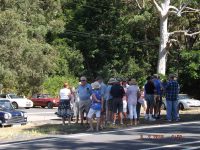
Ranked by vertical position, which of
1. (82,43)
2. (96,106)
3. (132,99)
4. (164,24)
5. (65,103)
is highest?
(164,24)

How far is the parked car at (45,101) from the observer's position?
149ft

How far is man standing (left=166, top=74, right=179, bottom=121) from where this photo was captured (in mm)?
19609

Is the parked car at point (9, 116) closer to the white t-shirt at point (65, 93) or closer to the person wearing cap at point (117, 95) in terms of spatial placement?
the white t-shirt at point (65, 93)

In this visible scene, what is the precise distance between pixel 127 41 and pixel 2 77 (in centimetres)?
1702

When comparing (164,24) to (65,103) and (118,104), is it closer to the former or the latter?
(65,103)

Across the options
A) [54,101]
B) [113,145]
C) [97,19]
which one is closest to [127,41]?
[97,19]

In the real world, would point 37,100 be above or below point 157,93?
above

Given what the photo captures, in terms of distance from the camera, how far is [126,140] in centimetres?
1373

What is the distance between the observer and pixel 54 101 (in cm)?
4531

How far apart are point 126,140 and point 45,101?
33.1 metres

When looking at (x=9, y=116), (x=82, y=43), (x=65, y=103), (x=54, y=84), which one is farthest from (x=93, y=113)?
(x=82, y=43)

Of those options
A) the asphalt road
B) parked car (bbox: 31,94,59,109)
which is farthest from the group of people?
parked car (bbox: 31,94,59,109)

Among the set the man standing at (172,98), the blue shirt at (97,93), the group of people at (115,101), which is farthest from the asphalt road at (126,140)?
the man standing at (172,98)

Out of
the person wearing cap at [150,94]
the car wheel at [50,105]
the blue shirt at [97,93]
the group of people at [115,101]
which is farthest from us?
the car wheel at [50,105]
